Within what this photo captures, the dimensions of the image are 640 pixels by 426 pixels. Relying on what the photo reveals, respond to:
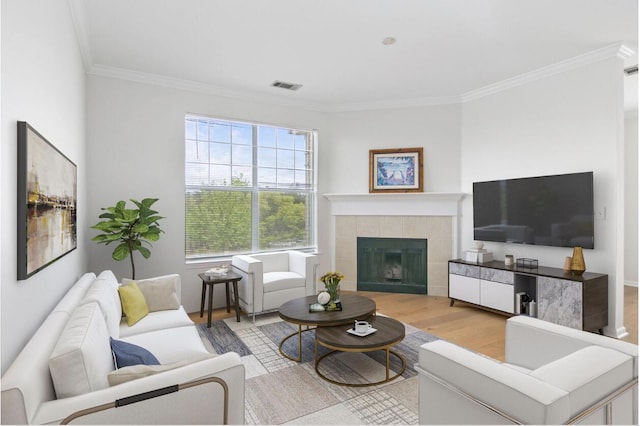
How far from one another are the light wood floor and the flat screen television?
1008 millimetres

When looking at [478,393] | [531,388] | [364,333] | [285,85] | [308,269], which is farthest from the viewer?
[285,85]

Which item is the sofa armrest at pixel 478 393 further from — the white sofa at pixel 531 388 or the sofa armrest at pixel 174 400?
the sofa armrest at pixel 174 400

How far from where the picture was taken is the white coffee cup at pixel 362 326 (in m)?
2.82

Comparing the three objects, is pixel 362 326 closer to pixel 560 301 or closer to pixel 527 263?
pixel 560 301

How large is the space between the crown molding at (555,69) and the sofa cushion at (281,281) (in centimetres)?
351

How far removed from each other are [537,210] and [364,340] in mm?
2825

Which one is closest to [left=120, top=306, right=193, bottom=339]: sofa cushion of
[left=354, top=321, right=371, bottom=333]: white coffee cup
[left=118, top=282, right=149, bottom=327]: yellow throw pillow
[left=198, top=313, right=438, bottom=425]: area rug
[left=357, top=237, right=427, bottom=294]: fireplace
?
[left=118, top=282, right=149, bottom=327]: yellow throw pillow

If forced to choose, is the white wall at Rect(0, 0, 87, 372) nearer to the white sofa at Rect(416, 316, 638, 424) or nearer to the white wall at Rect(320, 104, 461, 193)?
the white sofa at Rect(416, 316, 638, 424)

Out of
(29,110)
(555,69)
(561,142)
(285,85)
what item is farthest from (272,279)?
(555,69)

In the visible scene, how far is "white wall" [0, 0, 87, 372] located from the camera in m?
1.39

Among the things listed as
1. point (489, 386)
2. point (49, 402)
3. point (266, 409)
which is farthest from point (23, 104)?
point (489, 386)

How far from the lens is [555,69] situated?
4.09 meters

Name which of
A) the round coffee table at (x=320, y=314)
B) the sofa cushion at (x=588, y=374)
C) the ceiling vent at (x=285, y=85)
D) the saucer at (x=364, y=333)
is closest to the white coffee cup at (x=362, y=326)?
the saucer at (x=364, y=333)

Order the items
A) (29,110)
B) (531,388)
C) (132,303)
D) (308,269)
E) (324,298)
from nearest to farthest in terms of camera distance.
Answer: (531,388)
(29,110)
(132,303)
(324,298)
(308,269)
